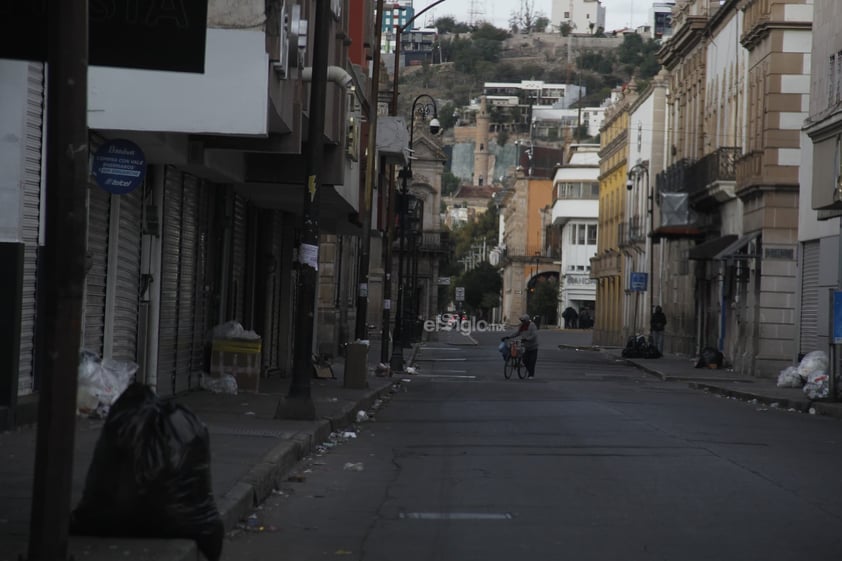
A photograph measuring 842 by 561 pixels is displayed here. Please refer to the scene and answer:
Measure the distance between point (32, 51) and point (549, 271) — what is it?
133m

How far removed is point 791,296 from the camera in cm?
4156

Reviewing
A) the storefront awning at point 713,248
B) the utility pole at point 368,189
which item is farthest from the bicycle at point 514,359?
the storefront awning at point 713,248

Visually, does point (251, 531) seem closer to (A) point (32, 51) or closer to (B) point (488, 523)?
(B) point (488, 523)

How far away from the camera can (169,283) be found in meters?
20.8

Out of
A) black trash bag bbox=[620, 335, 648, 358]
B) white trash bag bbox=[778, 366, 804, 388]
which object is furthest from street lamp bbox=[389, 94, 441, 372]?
black trash bag bbox=[620, 335, 648, 358]

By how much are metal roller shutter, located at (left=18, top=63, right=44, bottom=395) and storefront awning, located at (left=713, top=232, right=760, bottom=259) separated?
30349 millimetres

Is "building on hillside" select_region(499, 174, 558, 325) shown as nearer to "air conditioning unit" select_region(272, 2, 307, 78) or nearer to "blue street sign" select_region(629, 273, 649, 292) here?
"blue street sign" select_region(629, 273, 649, 292)

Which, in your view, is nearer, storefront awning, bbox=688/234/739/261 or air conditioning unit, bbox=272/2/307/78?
air conditioning unit, bbox=272/2/307/78

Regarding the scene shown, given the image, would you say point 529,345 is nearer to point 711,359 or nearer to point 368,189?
point 368,189

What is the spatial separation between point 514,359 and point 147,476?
101 feet

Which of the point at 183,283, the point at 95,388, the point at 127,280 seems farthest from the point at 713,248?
the point at 95,388

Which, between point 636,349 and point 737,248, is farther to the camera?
point 636,349

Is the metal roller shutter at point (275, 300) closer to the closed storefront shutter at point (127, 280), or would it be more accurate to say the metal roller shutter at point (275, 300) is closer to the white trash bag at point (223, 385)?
the white trash bag at point (223, 385)

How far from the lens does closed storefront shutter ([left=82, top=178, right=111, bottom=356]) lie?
16609 mm
